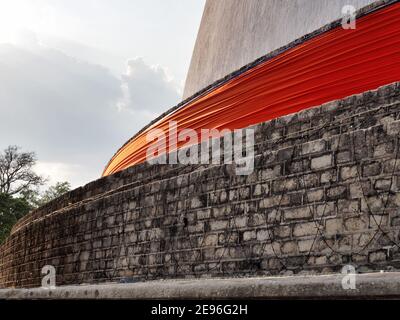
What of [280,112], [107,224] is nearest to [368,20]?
[280,112]

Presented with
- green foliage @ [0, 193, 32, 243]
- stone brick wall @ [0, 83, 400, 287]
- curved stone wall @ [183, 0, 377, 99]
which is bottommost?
stone brick wall @ [0, 83, 400, 287]

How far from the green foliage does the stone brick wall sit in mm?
16600

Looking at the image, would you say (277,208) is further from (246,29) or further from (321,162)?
(246,29)

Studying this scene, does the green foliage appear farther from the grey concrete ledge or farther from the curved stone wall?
the grey concrete ledge

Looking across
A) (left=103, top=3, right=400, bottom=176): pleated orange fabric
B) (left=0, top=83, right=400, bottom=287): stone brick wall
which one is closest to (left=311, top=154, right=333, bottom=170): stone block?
(left=0, top=83, right=400, bottom=287): stone brick wall

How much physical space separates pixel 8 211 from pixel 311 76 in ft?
62.3

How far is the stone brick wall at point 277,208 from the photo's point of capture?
4.49 m

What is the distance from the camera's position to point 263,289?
10.7 feet

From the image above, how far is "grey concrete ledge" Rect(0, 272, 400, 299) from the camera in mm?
2844

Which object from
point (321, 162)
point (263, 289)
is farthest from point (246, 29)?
point (263, 289)

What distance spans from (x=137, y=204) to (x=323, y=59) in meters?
2.71

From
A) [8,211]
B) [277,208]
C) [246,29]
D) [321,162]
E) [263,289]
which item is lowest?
[263,289]

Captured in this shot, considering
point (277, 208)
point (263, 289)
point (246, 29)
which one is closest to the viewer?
point (263, 289)
